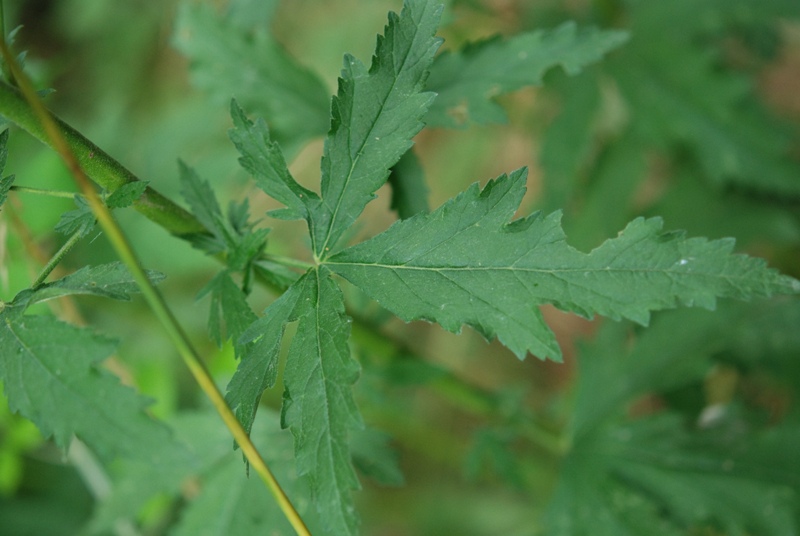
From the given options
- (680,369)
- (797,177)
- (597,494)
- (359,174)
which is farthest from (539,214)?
(797,177)

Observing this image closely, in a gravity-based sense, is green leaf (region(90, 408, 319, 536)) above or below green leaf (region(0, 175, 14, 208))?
below

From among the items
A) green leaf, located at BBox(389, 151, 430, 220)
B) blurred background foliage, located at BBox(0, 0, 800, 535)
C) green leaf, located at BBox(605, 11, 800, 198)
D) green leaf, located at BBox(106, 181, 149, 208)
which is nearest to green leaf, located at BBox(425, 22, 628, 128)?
green leaf, located at BBox(389, 151, 430, 220)

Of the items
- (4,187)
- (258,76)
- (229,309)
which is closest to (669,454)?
(229,309)

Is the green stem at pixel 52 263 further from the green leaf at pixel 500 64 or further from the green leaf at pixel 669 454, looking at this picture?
the green leaf at pixel 669 454

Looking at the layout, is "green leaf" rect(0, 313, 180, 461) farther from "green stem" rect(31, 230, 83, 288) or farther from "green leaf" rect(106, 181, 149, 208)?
"green leaf" rect(106, 181, 149, 208)

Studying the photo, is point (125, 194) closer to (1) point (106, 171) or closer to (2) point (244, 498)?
(1) point (106, 171)

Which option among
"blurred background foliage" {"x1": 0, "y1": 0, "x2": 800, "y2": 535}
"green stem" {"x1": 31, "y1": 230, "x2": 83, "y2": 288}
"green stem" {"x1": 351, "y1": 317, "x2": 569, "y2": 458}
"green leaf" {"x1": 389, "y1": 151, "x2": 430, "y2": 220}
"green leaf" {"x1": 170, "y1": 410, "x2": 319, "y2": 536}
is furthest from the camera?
"blurred background foliage" {"x1": 0, "y1": 0, "x2": 800, "y2": 535}
